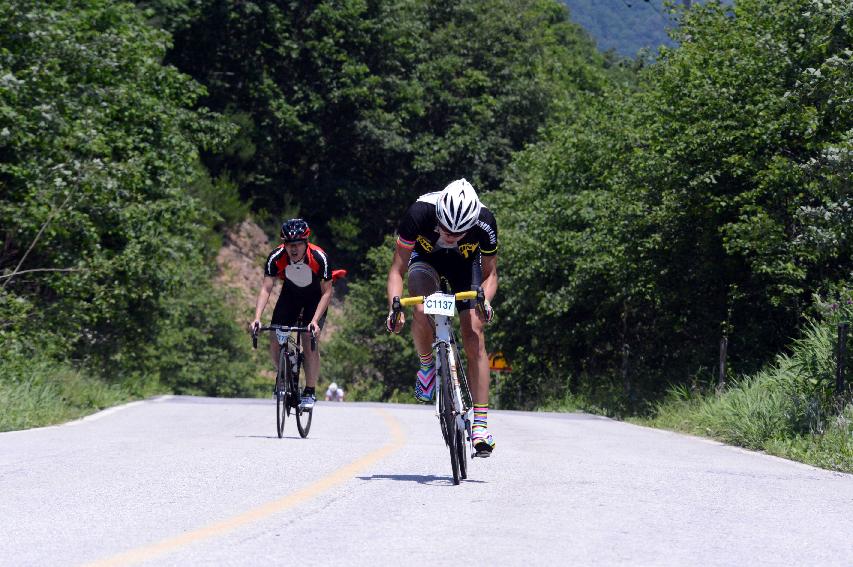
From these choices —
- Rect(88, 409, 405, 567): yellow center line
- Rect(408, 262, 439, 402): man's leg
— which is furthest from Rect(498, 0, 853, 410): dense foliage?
Rect(88, 409, 405, 567): yellow center line

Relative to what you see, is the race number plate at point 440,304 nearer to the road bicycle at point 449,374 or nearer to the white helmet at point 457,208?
the road bicycle at point 449,374

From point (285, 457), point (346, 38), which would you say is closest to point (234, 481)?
point (285, 457)

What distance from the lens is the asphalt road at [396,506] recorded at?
586 cm

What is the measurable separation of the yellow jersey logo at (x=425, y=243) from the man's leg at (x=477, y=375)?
48cm

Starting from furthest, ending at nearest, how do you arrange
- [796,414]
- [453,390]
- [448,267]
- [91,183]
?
[91,183]
[796,414]
[448,267]
[453,390]

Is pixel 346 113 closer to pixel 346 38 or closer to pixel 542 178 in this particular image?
pixel 346 38

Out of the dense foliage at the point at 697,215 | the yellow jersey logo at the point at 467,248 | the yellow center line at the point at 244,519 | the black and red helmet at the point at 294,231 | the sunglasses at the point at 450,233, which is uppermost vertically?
the dense foliage at the point at 697,215

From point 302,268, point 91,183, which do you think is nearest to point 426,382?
point 302,268

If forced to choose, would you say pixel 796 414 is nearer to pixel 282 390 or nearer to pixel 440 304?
pixel 282 390

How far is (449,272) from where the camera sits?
9.07 m

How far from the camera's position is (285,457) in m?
10.3

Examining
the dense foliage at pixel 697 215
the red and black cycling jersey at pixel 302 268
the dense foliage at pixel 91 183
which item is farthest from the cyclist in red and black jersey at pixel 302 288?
the dense foliage at pixel 91 183

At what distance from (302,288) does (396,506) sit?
6247 millimetres

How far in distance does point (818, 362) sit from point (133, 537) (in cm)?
1035
